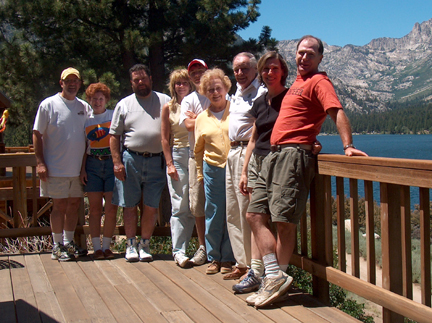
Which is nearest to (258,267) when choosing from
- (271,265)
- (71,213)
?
(271,265)

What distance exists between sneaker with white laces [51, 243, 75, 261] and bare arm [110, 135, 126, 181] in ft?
2.83

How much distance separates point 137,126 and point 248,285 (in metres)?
1.62

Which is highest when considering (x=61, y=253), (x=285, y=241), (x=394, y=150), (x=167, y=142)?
(x=167, y=142)

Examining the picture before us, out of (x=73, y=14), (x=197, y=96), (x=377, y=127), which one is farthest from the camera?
(x=377, y=127)

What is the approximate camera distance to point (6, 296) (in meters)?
3.04

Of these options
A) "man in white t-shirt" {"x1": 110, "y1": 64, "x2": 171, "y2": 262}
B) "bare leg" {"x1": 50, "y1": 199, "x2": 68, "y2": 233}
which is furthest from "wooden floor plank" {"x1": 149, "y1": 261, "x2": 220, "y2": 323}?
"bare leg" {"x1": 50, "y1": 199, "x2": 68, "y2": 233}

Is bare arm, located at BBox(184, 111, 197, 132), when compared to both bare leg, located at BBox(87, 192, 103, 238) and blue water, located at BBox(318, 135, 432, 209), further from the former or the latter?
blue water, located at BBox(318, 135, 432, 209)

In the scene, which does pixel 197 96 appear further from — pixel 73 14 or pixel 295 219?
pixel 73 14

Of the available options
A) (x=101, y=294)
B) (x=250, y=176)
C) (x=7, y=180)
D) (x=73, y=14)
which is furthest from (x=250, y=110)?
(x=7, y=180)

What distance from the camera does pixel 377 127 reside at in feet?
519

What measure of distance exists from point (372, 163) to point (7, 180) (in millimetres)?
9344

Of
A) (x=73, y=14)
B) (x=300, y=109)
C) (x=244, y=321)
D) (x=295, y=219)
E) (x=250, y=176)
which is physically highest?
(x=73, y=14)

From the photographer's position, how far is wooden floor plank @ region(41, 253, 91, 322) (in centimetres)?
265

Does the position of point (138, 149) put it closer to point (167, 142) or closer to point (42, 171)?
point (167, 142)
